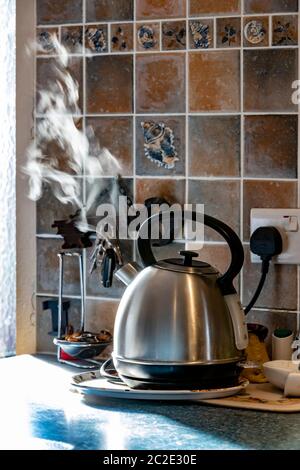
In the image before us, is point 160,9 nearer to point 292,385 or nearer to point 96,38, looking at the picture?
point 96,38

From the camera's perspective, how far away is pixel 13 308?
2.15 m

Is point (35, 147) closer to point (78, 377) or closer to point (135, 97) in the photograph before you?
point (135, 97)

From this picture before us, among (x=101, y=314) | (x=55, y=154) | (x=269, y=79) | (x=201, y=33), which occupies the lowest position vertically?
(x=101, y=314)

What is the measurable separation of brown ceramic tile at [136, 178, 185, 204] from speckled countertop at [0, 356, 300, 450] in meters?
0.46

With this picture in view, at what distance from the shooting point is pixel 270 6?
189 cm

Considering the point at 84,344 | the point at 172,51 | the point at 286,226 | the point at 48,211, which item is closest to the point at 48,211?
the point at 48,211

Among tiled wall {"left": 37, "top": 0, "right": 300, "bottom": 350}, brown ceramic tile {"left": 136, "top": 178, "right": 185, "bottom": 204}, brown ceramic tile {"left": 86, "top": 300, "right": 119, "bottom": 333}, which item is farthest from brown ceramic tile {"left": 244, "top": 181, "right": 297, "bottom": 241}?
brown ceramic tile {"left": 86, "top": 300, "right": 119, "bottom": 333}

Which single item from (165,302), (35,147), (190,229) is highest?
(35,147)

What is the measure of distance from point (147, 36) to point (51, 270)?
561mm

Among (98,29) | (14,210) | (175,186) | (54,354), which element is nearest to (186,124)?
(175,186)

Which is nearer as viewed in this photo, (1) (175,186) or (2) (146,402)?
(2) (146,402)

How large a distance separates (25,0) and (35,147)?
Answer: 12.9 inches

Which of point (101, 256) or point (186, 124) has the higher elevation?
point (186, 124)

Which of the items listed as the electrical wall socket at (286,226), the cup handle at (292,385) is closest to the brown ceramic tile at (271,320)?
the electrical wall socket at (286,226)
